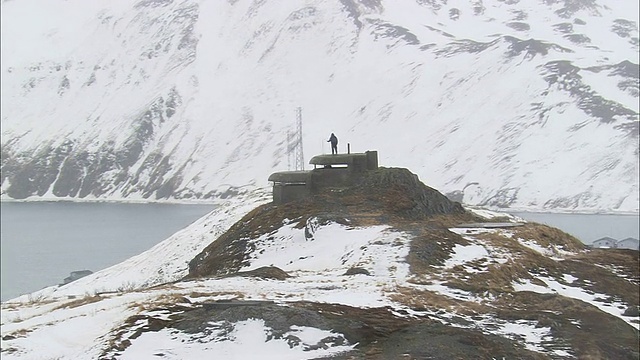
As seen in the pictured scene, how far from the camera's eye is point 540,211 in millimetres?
43406

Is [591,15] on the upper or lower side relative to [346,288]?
upper

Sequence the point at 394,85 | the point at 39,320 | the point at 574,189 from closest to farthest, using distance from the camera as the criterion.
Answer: the point at 39,320
the point at 394,85
the point at 574,189

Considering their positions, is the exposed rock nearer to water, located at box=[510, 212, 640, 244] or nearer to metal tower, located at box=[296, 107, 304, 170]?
metal tower, located at box=[296, 107, 304, 170]

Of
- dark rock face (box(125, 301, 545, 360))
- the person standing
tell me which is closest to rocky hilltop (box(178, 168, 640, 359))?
dark rock face (box(125, 301, 545, 360))

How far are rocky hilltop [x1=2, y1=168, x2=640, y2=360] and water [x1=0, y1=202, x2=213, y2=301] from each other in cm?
1507

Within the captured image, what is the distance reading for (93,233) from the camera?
5219cm

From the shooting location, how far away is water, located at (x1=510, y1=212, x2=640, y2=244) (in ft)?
151

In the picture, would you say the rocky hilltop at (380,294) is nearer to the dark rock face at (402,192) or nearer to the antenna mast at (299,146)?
the dark rock face at (402,192)

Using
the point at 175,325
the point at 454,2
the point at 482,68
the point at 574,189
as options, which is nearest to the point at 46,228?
the point at 482,68

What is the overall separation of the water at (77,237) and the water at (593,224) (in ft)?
82.5

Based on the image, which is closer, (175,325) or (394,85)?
(175,325)

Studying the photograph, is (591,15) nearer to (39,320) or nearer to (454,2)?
(454,2)

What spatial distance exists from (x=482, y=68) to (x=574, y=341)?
1489 inches

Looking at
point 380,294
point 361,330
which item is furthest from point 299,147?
point 361,330
